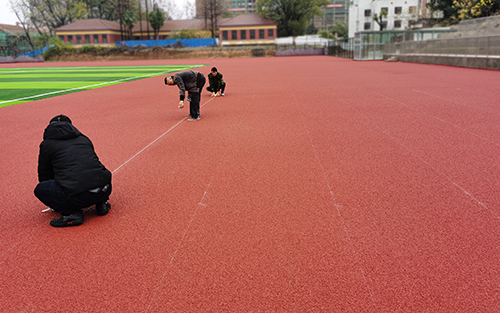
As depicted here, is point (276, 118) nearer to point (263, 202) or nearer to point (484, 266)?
point (263, 202)

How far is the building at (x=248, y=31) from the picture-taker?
8406 cm

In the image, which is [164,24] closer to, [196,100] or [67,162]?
[196,100]

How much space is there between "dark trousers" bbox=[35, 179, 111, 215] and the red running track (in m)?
0.26

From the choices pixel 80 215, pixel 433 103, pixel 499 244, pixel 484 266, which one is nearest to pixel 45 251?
pixel 80 215

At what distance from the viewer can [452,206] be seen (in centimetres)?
486

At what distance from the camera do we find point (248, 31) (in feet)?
278

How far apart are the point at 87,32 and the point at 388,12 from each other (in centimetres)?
6518

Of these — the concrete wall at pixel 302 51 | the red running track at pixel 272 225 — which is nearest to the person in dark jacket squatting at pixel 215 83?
the red running track at pixel 272 225

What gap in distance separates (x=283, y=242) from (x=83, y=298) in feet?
6.23

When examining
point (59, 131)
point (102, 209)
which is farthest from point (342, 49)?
point (59, 131)

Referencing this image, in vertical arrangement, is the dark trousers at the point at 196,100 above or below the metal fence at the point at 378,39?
below

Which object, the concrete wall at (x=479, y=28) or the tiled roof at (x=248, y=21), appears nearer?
the concrete wall at (x=479, y=28)

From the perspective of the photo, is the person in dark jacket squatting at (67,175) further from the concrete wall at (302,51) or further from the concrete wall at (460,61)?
the concrete wall at (302,51)

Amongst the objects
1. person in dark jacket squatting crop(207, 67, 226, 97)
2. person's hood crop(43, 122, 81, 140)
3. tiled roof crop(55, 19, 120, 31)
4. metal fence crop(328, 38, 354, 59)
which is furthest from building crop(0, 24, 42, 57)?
person's hood crop(43, 122, 81, 140)
